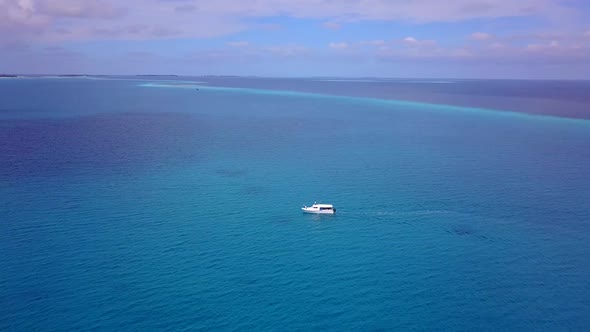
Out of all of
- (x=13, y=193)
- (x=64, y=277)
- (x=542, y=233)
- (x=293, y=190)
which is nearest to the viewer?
(x=64, y=277)

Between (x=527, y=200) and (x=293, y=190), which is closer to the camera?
(x=527, y=200)

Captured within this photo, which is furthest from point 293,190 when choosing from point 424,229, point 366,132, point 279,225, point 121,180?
point 366,132

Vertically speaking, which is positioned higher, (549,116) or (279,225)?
(549,116)

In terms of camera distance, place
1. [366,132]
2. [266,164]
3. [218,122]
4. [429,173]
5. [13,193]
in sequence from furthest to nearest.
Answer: [218,122], [366,132], [266,164], [429,173], [13,193]

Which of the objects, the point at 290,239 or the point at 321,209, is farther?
the point at 321,209

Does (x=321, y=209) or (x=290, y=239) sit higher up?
(x=321, y=209)

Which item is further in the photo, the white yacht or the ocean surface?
the white yacht

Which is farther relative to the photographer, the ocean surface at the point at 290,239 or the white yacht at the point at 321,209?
the white yacht at the point at 321,209

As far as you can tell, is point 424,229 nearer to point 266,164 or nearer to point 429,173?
point 429,173
